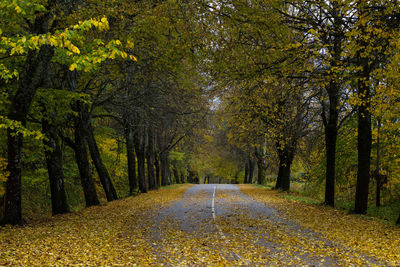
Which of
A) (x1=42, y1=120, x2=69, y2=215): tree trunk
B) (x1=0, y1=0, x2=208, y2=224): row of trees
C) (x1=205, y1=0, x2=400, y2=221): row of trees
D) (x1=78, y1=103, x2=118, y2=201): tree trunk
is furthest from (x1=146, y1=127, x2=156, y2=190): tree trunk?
(x1=205, y1=0, x2=400, y2=221): row of trees

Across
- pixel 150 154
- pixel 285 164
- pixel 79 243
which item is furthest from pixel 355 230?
pixel 150 154

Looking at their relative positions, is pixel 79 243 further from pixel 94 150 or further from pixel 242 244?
pixel 94 150

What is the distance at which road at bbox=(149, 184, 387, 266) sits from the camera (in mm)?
6844

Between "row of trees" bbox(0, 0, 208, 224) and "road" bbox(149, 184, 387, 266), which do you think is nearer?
"road" bbox(149, 184, 387, 266)

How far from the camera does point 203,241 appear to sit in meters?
8.53

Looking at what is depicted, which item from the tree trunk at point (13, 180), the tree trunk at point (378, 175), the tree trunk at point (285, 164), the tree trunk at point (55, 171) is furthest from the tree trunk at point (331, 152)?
the tree trunk at point (13, 180)

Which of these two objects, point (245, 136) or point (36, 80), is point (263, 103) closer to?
point (245, 136)

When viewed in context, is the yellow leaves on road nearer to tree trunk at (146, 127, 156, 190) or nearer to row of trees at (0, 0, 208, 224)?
row of trees at (0, 0, 208, 224)

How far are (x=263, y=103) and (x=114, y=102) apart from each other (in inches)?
338

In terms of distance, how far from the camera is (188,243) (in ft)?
27.4

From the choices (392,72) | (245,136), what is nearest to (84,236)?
(392,72)

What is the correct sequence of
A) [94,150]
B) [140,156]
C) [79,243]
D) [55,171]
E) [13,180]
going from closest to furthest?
1. [79,243]
2. [13,180]
3. [55,171]
4. [94,150]
5. [140,156]

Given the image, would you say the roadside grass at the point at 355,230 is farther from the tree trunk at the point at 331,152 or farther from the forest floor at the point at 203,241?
the tree trunk at the point at 331,152

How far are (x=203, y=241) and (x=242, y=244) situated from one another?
1.01 metres
